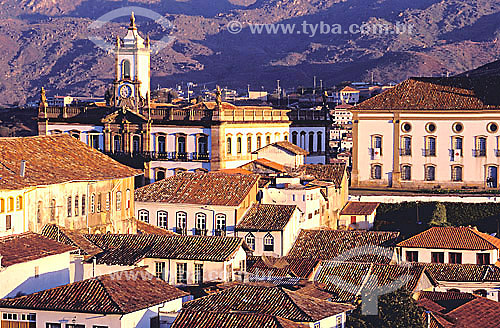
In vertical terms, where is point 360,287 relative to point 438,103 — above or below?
below

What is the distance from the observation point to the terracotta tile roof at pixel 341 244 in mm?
55688

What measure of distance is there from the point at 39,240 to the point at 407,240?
20807 mm

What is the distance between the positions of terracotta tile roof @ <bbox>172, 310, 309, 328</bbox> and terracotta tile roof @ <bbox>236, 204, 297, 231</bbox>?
1994cm

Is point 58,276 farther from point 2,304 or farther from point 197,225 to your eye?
point 197,225

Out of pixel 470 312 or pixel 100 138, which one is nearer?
pixel 470 312

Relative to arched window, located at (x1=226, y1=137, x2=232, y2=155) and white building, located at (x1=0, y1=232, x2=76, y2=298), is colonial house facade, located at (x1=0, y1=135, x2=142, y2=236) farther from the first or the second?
arched window, located at (x1=226, y1=137, x2=232, y2=155)

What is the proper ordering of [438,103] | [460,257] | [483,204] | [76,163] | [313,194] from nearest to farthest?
[76,163], [460,257], [313,194], [483,204], [438,103]

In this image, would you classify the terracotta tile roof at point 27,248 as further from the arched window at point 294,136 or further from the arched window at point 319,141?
the arched window at point 319,141

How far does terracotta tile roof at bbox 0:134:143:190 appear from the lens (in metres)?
49.0

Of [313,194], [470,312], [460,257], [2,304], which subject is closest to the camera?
[2,304]

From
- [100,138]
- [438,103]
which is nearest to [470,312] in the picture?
[438,103]

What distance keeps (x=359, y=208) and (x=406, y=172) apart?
11.8 meters

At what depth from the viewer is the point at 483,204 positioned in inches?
2872

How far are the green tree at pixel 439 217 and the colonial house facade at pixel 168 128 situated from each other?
1566 cm
